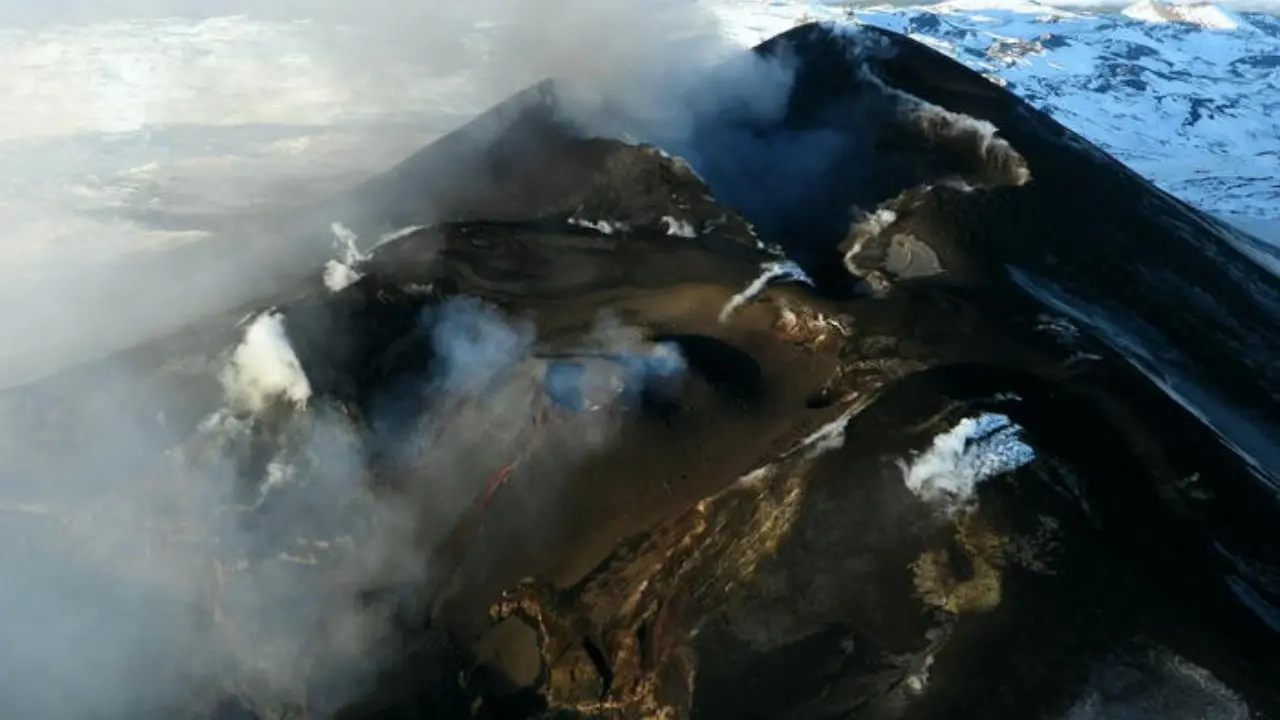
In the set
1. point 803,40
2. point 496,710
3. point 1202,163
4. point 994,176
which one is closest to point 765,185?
point 994,176

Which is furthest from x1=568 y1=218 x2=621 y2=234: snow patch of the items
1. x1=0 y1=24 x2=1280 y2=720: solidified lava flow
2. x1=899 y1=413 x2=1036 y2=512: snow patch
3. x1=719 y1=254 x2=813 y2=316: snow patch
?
x1=899 y1=413 x2=1036 y2=512: snow patch

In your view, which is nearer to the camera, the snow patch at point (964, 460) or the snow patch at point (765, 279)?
the snow patch at point (964, 460)

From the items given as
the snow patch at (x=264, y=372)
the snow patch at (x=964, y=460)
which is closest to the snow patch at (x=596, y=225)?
the snow patch at (x=264, y=372)

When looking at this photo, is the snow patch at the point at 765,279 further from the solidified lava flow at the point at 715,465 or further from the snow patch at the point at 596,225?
the snow patch at the point at 596,225

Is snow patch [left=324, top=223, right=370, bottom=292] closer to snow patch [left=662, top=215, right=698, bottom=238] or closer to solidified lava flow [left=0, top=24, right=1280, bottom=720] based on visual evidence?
solidified lava flow [left=0, top=24, right=1280, bottom=720]

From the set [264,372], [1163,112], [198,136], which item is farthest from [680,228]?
[1163,112]

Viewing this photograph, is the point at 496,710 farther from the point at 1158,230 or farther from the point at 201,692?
the point at 1158,230

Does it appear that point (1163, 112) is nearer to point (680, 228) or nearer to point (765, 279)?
point (680, 228)
